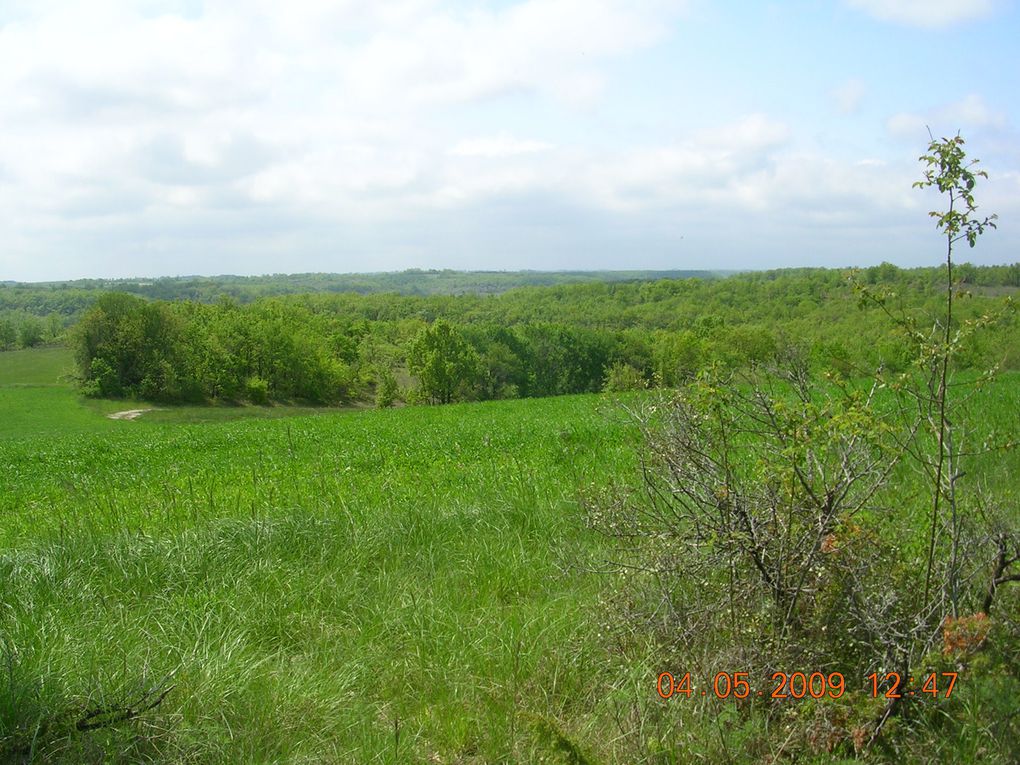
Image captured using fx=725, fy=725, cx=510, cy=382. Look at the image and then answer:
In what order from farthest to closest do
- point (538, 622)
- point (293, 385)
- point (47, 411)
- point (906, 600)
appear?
point (293, 385), point (47, 411), point (538, 622), point (906, 600)

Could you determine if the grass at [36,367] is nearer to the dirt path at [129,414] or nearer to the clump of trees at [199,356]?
the clump of trees at [199,356]

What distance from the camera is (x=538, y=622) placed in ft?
13.0

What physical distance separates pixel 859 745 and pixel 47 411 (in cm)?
6032

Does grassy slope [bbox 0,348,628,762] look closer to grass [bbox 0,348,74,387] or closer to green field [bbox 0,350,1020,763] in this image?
green field [bbox 0,350,1020,763]

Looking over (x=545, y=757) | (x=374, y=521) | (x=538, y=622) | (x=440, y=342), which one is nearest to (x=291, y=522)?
(x=374, y=521)

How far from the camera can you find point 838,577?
10.2 ft

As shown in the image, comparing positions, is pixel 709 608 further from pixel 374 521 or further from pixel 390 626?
pixel 374 521

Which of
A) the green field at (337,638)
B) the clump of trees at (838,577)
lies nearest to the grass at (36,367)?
the green field at (337,638)

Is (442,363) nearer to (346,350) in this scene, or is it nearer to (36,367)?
(346,350)

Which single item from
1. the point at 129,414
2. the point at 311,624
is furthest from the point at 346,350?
the point at 311,624
